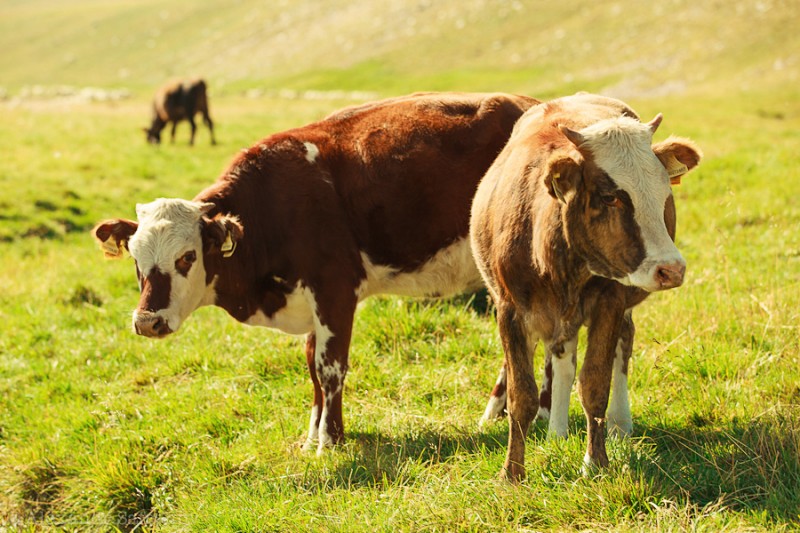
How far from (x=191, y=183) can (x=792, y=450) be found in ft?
46.1

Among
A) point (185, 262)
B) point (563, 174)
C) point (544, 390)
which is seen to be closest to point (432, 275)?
point (544, 390)

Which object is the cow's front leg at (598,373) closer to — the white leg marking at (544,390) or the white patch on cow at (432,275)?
the white leg marking at (544,390)

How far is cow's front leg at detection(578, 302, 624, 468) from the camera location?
4.46 metres

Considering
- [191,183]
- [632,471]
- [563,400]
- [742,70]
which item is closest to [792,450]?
[632,471]

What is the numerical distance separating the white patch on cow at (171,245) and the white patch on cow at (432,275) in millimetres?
1269

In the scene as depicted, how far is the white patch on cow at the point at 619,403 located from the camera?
5223 millimetres

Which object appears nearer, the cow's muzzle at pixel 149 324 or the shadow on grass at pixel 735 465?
the shadow on grass at pixel 735 465

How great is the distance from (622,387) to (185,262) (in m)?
3.08

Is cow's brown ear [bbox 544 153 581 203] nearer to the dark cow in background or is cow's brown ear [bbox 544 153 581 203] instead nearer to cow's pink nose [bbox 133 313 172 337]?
cow's pink nose [bbox 133 313 172 337]

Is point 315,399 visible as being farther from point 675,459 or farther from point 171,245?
point 675,459

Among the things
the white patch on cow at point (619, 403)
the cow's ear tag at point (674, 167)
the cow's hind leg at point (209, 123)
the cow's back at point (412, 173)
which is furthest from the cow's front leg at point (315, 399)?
the cow's hind leg at point (209, 123)

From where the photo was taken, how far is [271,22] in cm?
8681

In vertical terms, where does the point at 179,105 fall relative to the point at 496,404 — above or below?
above

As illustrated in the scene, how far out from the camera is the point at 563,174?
4000 millimetres
